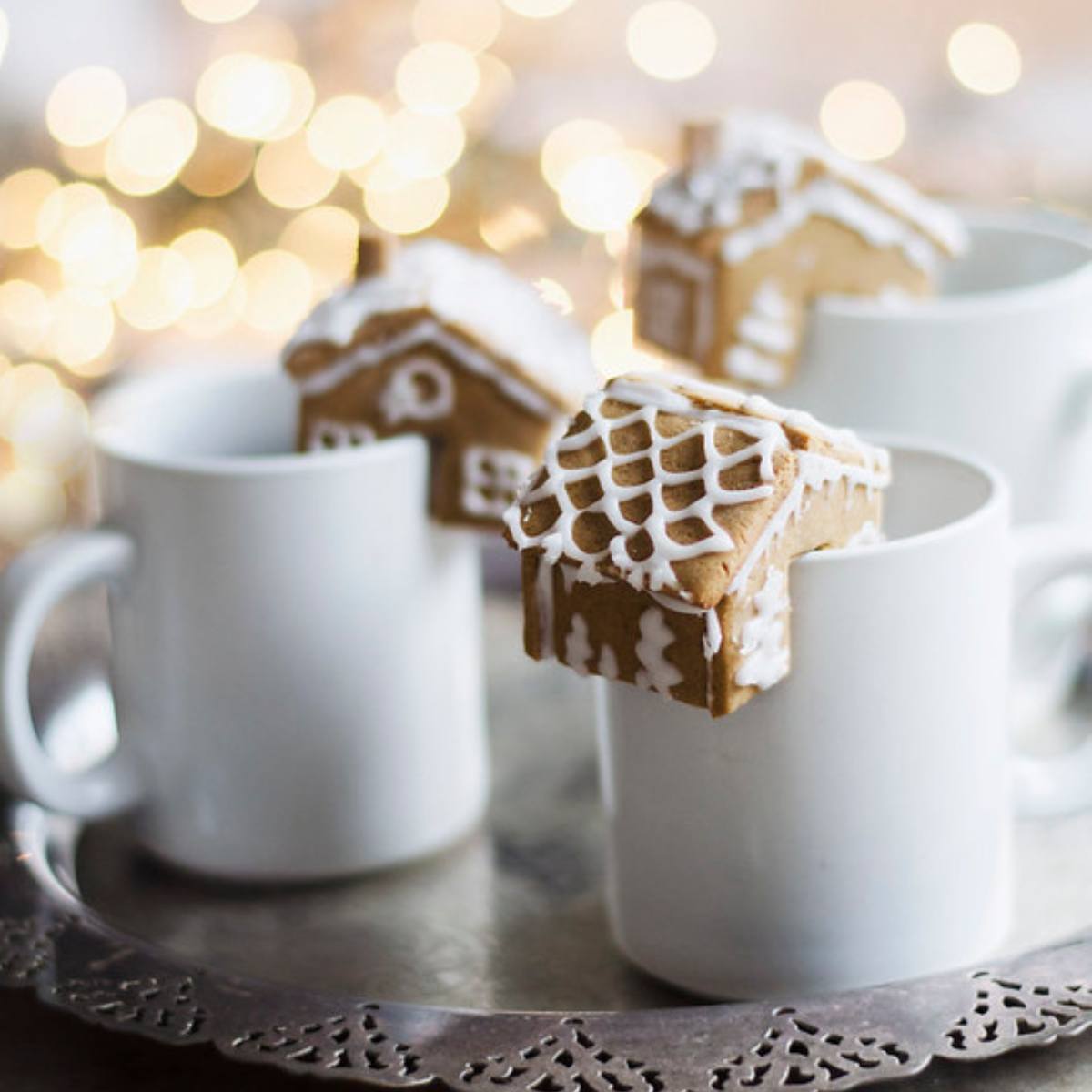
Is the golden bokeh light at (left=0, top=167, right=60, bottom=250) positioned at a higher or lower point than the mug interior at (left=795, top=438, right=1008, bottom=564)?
higher

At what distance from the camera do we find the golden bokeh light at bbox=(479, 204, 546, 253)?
1678 mm

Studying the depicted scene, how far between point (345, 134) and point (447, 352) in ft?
4.47

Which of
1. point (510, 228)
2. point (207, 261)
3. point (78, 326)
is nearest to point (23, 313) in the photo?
point (78, 326)

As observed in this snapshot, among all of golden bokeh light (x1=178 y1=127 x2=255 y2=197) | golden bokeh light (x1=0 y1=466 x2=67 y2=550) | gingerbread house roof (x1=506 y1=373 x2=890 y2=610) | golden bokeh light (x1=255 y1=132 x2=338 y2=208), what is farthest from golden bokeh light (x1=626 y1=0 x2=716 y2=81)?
gingerbread house roof (x1=506 y1=373 x2=890 y2=610)

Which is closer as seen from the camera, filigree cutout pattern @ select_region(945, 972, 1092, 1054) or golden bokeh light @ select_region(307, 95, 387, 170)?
filigree cutout pattern @ select_region(945, 972, 1092, 1054)

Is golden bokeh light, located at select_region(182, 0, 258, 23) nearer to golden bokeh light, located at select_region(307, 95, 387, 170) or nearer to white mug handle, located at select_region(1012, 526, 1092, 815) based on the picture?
golden bokeh light, located at select_region(307, 95, 387, 170)

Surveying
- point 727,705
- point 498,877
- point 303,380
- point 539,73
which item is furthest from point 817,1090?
point 539,73

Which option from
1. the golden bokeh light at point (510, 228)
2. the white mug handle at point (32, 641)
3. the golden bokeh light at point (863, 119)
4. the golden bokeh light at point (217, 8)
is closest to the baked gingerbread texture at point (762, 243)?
the white mug handle at point (32, 641)

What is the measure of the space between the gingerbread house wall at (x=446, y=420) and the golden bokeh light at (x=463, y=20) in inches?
61.1

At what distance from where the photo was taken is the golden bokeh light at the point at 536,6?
2.12 meters

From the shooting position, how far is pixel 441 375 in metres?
0.67

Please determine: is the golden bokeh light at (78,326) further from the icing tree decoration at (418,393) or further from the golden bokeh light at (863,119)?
the icing tree decoration at (418,393)

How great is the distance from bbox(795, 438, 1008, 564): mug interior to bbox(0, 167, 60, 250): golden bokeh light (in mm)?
1345

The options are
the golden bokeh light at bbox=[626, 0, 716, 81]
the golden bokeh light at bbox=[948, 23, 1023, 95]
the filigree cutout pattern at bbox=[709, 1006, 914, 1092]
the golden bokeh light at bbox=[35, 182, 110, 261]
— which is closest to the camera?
the filigree cutout pattern at bbox=[709, 1006, 914, 1092]
